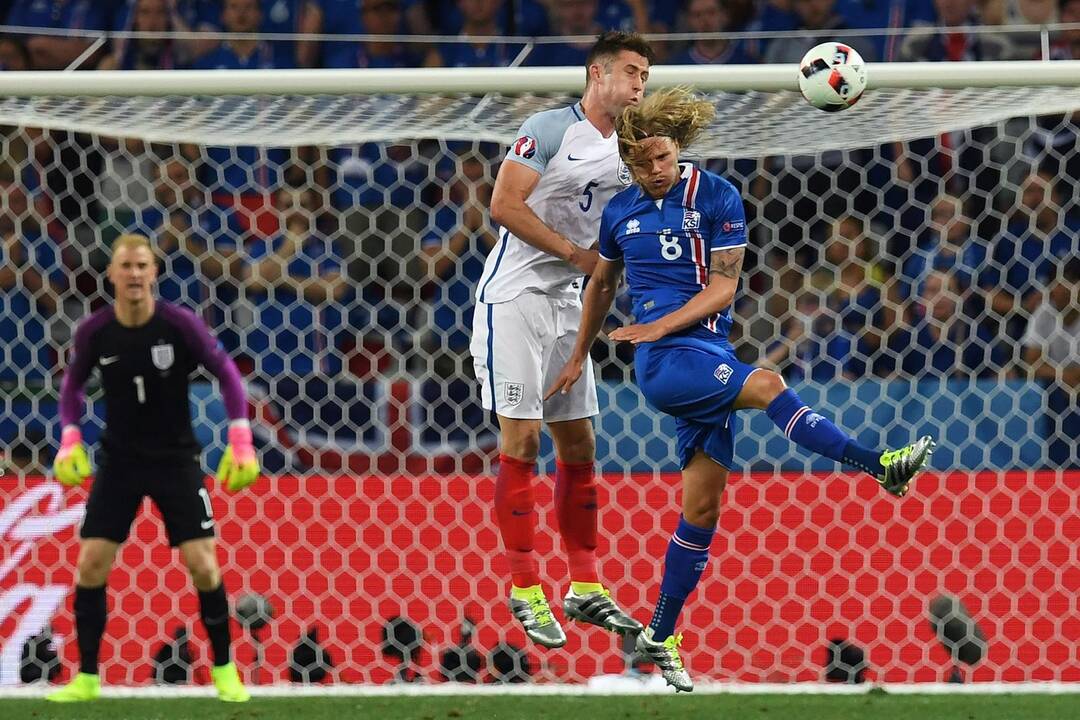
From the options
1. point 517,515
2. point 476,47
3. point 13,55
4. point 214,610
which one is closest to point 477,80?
point 517,515

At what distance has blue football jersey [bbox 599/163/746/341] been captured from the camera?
5.19m

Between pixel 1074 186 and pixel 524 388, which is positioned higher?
pixel 1074 186

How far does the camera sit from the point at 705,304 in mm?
5105

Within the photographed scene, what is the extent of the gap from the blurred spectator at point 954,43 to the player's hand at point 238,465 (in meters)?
4.55

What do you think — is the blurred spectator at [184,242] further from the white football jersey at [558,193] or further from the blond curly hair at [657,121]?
the blond curly hair at [657,121]

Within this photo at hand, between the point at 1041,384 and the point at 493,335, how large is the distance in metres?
2.41

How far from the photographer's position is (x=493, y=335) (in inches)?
219

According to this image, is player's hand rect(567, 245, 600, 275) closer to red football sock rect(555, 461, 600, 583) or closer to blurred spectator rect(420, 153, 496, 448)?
red football sock rect(555, 461, 600, 583)

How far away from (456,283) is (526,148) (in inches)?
70.7

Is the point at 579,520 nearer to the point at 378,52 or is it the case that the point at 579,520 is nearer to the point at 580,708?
the point at 580,708

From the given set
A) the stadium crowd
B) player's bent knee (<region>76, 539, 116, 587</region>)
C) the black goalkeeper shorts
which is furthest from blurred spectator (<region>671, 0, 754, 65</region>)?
player's bent knee (<region>76, 539, 116, 587</region>)

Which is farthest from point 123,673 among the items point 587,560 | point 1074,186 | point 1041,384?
point 1074,186

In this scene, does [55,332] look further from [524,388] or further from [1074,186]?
[1074,186]

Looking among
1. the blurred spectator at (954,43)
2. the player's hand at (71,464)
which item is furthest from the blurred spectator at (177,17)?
the player's hand at (71,464)
